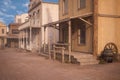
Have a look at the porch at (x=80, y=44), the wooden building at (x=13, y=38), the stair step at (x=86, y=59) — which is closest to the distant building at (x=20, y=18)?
the wooden building at (x=13, y=38)

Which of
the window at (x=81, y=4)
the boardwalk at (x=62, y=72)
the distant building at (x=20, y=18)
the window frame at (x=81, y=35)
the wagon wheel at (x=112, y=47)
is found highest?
the distant building at (x=20, y=18)

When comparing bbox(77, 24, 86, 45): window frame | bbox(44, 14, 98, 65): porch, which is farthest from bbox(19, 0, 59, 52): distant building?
bbox(77, 24, 86, 45): window frame

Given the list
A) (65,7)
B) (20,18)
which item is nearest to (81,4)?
(65,7)

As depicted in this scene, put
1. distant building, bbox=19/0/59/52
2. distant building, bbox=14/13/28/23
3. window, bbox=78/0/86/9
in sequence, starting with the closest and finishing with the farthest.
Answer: window, bbox=78/0/86/9 → distant building, bbox=19/0/59/52 → distant building, bbox=14/13/28/23

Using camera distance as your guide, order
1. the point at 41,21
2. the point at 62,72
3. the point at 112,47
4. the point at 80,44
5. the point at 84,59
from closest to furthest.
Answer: the point at 62,72 → the point at 84,59 → the point at 112,47 → the point at 80,44 → the point at 41,21

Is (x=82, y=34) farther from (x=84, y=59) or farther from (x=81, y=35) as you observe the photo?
(x=84, y=59)

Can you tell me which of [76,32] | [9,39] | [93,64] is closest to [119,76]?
[93,64]

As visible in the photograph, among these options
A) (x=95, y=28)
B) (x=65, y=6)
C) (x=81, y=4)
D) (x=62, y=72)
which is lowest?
(x=62, y=72)

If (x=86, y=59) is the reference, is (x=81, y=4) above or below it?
above

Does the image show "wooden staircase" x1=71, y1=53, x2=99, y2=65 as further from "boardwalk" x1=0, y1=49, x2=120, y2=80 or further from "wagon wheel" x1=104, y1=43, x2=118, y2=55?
"wagon wheel" x1=104, y1=43, x2=118, y2=55

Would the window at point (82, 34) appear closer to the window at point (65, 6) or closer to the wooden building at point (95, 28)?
the wooden building at point (95, 28)

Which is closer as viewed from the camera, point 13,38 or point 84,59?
point 84,59

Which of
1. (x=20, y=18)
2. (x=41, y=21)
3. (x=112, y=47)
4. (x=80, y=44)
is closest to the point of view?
(x=112, y=47)

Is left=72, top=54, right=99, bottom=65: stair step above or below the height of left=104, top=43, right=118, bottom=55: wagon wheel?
below
